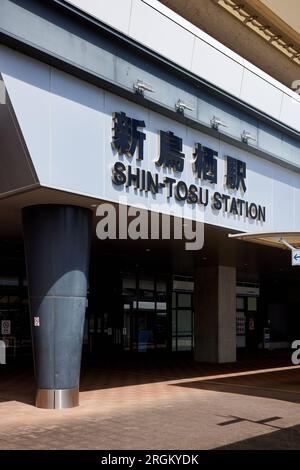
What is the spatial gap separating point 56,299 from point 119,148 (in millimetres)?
3263

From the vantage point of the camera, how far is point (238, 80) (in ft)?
47.8

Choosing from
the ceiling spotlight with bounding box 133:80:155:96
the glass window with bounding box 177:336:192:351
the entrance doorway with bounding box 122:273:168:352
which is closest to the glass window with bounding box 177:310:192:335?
the glass window with bounding box 177:336:192:351

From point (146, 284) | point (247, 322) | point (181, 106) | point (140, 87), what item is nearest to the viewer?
point (140, 87)

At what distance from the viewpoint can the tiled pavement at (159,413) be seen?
8672mm

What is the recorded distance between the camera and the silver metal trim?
38.2 feet

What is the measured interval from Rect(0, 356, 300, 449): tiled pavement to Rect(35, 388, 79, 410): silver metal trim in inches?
9.9

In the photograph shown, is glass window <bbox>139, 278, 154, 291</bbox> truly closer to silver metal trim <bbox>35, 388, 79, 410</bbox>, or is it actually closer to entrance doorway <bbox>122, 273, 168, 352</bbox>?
entrance doorway <bbox>122, 273, 168, 352</bbox>

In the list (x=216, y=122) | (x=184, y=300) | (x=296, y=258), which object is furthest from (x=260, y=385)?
(x=184, y=300)

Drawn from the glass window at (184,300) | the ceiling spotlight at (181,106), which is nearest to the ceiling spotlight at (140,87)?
the ceiling spotlight at (181,106)

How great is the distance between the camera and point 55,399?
1164 cm

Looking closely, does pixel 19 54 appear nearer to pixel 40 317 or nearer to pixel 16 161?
pixel 16 161

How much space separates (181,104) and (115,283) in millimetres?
13401

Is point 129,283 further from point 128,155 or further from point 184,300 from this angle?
point 128,155

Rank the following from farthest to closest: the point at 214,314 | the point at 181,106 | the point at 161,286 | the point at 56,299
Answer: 1. the point at 161,286
2. the point at 214,314
3. the point at 181,106
4. the point at 56,299
